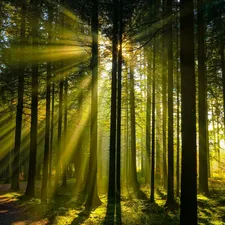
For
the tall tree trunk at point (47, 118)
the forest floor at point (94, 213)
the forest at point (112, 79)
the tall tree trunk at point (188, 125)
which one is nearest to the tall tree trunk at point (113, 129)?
the forest at point (112, 79)

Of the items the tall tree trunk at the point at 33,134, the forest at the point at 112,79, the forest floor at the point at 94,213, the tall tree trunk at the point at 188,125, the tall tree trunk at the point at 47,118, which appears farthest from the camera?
the tall tree trunk at the point at 33,134

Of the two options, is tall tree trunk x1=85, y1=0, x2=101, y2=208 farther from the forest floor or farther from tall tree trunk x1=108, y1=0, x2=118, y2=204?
tall tree trunk x1=108, y1=0, x2=118, y2=204

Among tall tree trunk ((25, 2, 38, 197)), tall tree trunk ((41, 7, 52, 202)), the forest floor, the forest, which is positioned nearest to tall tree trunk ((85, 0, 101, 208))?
the forest

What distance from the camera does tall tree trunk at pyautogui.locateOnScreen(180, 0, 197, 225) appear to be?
6164 millimetres

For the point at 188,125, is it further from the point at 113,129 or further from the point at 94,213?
the point at 113,129

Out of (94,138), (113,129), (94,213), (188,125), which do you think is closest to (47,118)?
(94,138)

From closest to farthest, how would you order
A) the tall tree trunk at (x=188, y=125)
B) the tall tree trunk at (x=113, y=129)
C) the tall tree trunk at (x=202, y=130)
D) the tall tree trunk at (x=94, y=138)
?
the tall tree trunk at (x=188, y=125) → the tall tree trunk at (x=94, y=138) → the tall tree trunk at (x=113, y=129) → the tall tree trunk at (x=202, y=130)

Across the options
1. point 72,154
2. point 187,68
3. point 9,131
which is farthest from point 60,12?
point 9,131

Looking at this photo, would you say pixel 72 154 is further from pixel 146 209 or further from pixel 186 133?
pixel 186 133

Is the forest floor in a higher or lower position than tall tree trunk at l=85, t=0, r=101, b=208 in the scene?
lower

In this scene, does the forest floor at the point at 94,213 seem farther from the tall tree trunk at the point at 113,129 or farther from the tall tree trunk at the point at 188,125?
the tall tree trunk at the point at 188,125

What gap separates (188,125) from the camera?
6254 millimetres

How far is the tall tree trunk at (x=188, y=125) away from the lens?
6164 mm

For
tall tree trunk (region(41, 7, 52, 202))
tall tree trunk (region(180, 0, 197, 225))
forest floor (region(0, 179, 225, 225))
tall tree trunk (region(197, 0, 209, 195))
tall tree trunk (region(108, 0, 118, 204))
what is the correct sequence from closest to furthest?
tall tree trunk (region(180, 0, 197, 225)) < forest floor (region(0, 179, 225, 225)) < tall tree trunk (region(108, 0, 118, 204)) < tall tree trunk (region(41, 7, 52, 202)) < tall tree trunk (region(197, 0, 209, 195))
